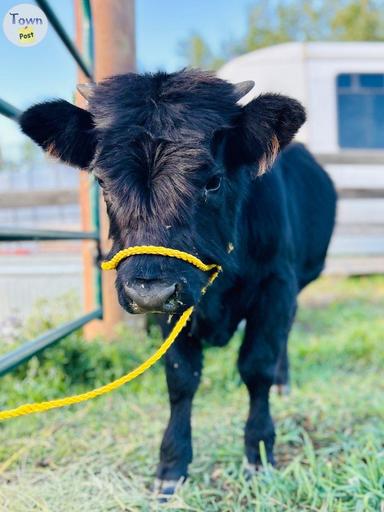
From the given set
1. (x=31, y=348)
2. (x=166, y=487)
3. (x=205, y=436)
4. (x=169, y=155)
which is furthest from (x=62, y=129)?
(x=205, y=436)

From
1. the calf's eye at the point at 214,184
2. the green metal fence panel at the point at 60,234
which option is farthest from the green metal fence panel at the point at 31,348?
the calf's eye at the point at 214,184

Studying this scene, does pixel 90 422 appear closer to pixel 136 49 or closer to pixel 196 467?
pixel 196 467

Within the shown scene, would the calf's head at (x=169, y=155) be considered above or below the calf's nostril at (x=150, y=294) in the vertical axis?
above

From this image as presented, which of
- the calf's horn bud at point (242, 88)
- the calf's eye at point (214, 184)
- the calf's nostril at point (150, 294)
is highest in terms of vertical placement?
the calf's horn bud at point (242, 88)

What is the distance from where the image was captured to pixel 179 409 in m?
2.48

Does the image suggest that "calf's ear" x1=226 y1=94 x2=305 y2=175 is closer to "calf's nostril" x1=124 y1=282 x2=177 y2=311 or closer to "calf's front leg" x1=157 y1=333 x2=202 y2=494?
"calf's nostril" x1=124 y1=282 x2=177 y2=311

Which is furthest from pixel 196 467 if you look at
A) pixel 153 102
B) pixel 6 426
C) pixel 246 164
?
pixel 153 102

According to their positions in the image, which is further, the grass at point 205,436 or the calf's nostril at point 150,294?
the grass at point 205,436

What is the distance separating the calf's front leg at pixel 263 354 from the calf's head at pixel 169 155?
1.28ft

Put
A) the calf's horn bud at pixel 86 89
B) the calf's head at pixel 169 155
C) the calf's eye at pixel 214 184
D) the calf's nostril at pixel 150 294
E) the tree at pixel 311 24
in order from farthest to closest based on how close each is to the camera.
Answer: the tree at pixel 311 24, the calf's horn bud at pixel 86 89, the calf's eye at pixel 214 184, the calf's head at pixel 169 155, the calf's nostril at pixel 150 294

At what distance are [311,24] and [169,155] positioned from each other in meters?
27.7

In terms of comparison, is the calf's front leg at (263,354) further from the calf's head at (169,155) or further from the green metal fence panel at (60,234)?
the green metal fence panel at (60,234)

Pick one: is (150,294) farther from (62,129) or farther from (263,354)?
(263,354)

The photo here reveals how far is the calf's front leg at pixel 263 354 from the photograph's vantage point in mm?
2494
